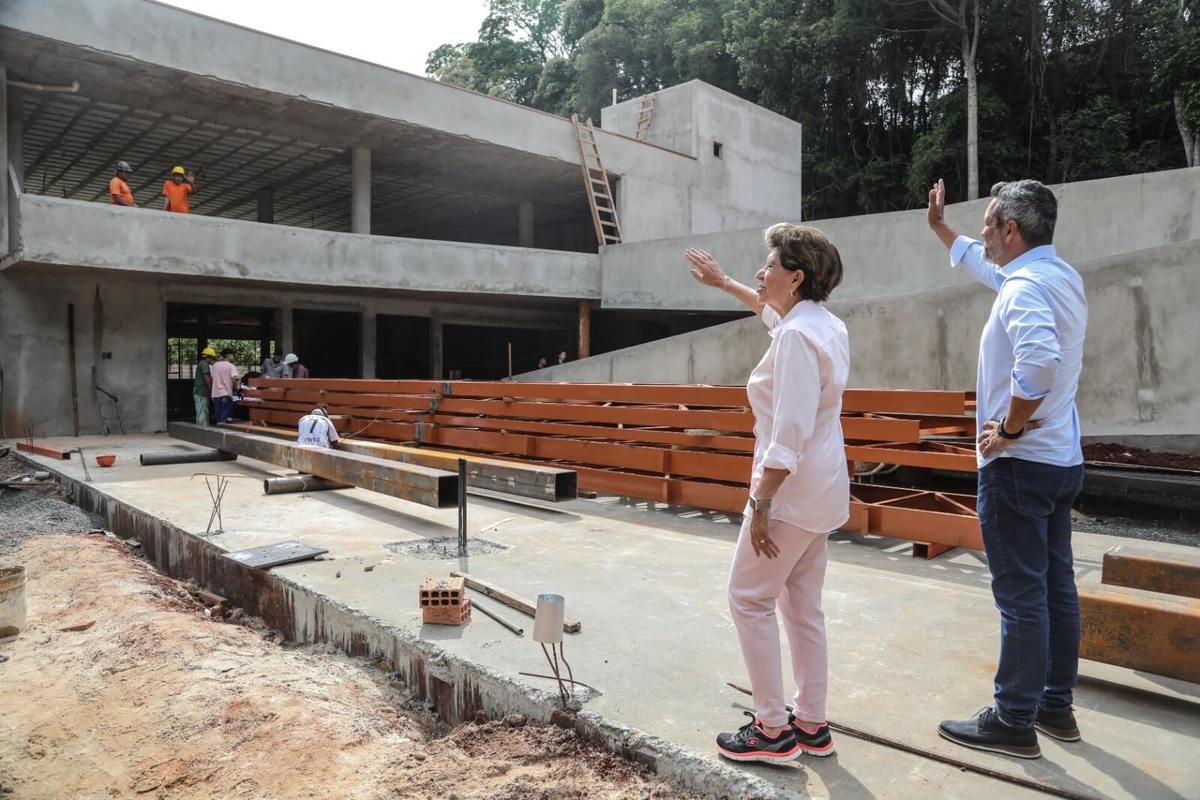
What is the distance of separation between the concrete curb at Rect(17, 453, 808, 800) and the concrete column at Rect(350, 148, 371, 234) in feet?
37.1

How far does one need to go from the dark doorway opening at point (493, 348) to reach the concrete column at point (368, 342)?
7.28 meters

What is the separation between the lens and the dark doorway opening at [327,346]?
93.7 feet

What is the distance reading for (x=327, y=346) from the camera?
30016mm

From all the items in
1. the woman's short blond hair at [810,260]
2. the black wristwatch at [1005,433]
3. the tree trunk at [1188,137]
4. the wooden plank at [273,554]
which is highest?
the tree trunk at [1188,137]

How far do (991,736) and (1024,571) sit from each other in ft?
1.88

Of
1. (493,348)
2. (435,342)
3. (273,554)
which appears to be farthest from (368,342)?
(273,554)

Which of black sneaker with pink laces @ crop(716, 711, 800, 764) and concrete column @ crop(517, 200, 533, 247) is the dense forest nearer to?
concrete column @ crop(517, 200, 533, 247)

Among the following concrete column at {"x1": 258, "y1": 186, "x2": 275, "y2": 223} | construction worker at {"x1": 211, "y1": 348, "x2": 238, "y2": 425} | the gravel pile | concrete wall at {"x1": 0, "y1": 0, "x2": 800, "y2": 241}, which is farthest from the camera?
concrete column at {"x1": 258, "y1": 186, "x2": 275, "y2": 223}

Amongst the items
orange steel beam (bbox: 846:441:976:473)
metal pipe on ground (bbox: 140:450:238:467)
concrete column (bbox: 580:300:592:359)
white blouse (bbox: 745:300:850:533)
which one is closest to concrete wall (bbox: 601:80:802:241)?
concrete column (bbox: 580:300:592:359)

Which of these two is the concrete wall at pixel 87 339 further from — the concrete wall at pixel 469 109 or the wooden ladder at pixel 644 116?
the wooden ladder at pixel 644 116

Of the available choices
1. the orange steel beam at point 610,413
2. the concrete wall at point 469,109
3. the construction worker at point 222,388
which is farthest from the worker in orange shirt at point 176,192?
the orange steel beam at point 610,413

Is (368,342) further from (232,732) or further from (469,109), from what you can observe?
(232,732)

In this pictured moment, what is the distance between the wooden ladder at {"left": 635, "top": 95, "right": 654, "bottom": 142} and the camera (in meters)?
22.4

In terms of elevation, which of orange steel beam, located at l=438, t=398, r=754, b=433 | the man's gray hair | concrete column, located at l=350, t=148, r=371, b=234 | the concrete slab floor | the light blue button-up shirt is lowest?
the concrete slab floor
